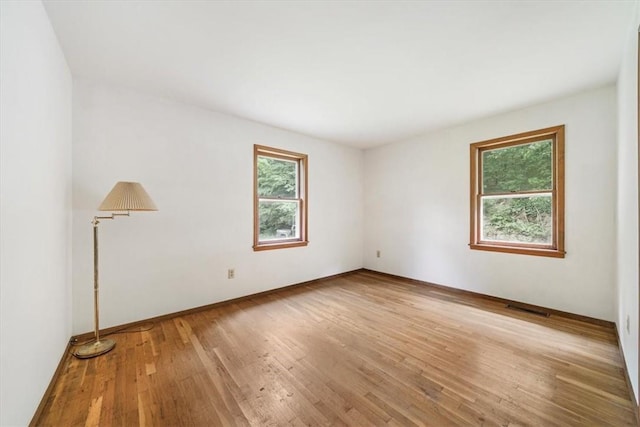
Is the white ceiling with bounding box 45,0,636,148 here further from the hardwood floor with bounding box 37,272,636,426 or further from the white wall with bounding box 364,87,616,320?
the hardwood floor with bounding box 37,272,636,426

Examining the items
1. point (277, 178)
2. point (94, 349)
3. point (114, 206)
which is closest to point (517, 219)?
point (277, 178)

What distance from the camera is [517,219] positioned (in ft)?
10.9

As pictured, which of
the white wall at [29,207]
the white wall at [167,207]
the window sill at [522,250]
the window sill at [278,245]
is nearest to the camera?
the white wall at [29,207]

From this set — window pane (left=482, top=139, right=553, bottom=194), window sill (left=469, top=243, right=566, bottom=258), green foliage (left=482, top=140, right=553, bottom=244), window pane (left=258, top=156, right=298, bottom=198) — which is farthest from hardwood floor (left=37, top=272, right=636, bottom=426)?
window pane (left=258, top=156, right=298, bottom=198)

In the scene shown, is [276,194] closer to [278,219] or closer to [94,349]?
[278,219]

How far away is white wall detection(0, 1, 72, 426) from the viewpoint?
119cm

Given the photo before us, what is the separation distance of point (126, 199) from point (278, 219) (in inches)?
84.5

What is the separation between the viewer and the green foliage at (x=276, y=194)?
381 centimetres

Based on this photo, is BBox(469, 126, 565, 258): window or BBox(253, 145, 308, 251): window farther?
BBox(253, 145, 308, 251): window

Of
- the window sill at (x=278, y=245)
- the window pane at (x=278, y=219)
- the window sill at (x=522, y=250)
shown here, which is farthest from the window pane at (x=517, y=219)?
the window pane at (x=278, y=219)

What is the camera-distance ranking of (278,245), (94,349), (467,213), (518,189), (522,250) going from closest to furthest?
(94,349), (522,250), (518,189), (467,213), (278,245)

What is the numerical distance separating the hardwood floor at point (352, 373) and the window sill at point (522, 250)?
714 millimetres

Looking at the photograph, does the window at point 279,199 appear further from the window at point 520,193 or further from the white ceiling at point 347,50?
the window at point 520,193

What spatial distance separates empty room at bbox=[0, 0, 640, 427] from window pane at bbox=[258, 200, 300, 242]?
0.12 ft
